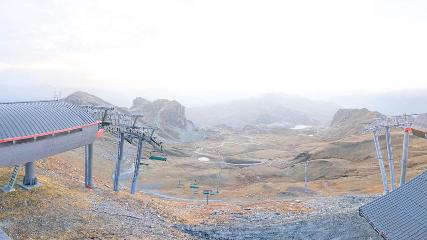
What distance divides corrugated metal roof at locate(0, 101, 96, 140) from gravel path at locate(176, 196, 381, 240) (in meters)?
15.5

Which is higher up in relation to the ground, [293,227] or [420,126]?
[420,126]

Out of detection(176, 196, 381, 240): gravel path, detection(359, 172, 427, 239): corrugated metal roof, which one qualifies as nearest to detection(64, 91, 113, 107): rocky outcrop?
detection(176, 196, 381, 240): gravel path

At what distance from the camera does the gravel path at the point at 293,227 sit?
37.7m

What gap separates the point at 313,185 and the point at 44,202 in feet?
183

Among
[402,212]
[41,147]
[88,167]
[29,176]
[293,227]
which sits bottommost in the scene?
[293,227]

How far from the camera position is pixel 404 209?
1138 inches

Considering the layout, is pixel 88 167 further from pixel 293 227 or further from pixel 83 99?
pixel 83 99

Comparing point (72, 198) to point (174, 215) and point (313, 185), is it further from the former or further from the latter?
point (313, 185)

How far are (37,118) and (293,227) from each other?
26598mm

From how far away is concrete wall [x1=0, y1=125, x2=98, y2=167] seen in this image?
118 ft

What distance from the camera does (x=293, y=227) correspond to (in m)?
44.3

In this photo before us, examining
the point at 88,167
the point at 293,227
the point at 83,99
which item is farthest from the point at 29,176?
the point at 83,99

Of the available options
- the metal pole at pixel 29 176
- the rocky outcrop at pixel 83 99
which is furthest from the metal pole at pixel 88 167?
the rocky outcrop at pixel 83 99

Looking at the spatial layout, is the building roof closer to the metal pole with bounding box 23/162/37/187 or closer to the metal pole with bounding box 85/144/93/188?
the metal pole with bounding box 85/144/93/188
